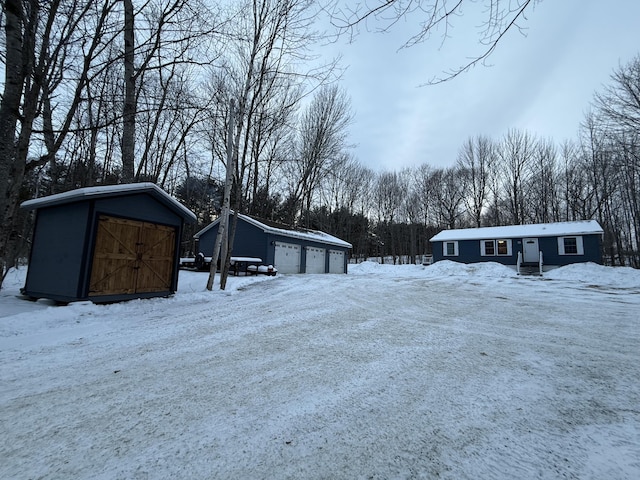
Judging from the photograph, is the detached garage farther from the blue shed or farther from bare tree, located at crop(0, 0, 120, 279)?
the blue shed

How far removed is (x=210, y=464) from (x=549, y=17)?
4.45 metres

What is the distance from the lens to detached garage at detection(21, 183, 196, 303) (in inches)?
240

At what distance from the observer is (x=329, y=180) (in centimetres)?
2991

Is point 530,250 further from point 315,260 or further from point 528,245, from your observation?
point 315,260

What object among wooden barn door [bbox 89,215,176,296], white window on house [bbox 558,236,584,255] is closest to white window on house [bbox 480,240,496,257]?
white window on house [bbox 558,236,584,255]

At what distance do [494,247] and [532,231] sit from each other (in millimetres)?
2802

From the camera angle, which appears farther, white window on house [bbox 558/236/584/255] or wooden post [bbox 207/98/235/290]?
white window on house [bbox 558/236/584/255]

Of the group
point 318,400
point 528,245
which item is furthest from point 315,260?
point 318,400

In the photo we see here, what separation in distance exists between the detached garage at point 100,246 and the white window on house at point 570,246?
24.5 meters

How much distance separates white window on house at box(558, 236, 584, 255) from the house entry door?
1297mm

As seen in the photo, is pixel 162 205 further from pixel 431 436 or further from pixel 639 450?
pixel 639 450

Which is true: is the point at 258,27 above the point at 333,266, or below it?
above

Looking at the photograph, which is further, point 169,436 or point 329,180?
point 329,180

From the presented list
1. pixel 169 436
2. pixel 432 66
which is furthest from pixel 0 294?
pixel 432 66
